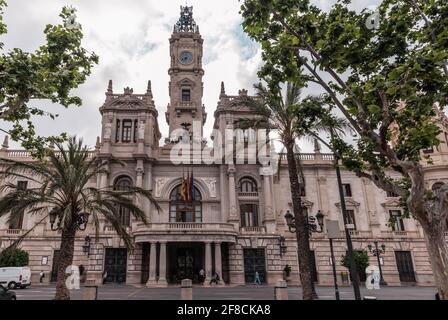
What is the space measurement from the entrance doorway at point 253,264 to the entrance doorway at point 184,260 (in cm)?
435

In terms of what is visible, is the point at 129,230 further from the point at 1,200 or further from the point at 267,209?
the point at 1,200

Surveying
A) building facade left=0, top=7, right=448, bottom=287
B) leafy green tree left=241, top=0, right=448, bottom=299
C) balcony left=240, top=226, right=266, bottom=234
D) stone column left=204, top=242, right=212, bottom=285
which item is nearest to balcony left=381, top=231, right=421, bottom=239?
building facade left=0, top=7, right=448, bottom=287

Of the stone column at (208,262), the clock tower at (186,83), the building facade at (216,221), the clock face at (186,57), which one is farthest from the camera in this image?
the clock face at (186,57)

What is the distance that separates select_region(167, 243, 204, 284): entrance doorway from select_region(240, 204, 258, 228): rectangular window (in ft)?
17.4

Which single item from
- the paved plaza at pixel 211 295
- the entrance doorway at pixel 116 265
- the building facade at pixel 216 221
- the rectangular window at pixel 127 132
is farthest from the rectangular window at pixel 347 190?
the rectangular window at pixel 127 132

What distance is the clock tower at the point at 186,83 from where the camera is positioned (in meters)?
41.6

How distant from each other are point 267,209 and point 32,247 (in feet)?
77.1

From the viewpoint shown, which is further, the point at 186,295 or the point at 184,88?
the point at 184,88

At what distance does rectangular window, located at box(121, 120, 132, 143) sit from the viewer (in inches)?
1404

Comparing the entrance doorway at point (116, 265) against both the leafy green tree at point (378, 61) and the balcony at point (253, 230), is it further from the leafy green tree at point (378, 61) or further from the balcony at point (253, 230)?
the leafy green tree at point (378, 61)

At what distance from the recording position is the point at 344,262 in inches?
1220
